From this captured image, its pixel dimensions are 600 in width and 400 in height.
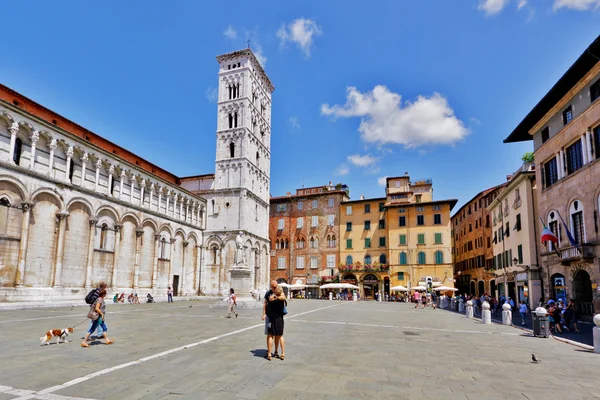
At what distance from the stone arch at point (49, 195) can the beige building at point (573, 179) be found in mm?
31997

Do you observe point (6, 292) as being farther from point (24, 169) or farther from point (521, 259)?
point (521, 259)

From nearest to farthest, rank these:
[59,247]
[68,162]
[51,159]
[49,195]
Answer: [49,195] < [59,247] < [51,159] < [68,162]

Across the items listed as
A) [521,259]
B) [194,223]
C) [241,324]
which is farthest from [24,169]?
[521,259]

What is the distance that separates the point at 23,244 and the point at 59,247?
2.81m

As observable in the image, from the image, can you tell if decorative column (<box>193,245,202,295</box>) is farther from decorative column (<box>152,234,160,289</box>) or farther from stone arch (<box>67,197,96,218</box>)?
stone arch (<box>67,197,96,218</box>)

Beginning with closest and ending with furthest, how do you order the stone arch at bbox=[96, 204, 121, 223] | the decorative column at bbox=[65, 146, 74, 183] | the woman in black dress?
the woman in black dress < the decorative column at bbox=[65, 146, 74, 183] < the stone arch at bbox=[96, 204, 121, 223]

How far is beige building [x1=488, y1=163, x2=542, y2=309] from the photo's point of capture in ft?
95.3

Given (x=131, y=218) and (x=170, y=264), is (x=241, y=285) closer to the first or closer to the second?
(x=131, y=218)

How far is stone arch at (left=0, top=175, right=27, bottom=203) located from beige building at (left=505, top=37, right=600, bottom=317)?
32.1m

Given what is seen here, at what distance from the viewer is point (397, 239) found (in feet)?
177

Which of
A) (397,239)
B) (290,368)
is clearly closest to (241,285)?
(290,368)

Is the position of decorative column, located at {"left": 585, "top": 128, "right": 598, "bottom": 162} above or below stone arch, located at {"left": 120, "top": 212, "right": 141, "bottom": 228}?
above

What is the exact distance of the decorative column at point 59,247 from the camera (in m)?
27.5

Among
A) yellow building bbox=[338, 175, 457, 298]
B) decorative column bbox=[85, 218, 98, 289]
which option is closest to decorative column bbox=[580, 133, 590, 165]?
yellow building bbox=[338, 175, 457, 298]
